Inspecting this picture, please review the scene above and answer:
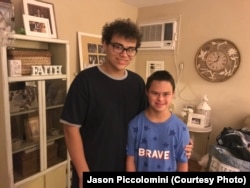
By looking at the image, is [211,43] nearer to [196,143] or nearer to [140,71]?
[140,71]

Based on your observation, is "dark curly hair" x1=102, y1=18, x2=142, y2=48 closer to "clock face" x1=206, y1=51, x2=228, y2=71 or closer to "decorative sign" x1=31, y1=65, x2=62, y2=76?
"decorative sign" x1=31, y1=65, x2=62, y2=76

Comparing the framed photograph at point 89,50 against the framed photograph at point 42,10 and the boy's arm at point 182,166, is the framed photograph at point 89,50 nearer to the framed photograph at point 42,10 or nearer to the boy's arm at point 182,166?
the framed photograph at point 42,10

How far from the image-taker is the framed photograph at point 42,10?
1.91 metres

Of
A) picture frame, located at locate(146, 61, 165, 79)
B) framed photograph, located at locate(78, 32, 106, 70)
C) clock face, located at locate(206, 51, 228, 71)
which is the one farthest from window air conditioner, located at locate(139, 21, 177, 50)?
framed photograph, located at locate(78, 32, 106, 70)

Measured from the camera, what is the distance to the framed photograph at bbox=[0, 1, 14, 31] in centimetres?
162

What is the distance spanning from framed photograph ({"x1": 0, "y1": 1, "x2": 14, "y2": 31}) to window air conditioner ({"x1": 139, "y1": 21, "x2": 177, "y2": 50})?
6.66 ft

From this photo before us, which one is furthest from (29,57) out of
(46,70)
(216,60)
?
(216,60)

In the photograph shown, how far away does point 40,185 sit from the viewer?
1957mm

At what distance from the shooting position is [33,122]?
1.91 metres

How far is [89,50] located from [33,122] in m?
1.16

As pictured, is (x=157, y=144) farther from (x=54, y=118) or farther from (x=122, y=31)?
(x=54, y=118)

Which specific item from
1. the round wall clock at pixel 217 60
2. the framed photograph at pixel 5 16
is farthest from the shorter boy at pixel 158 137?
the round wall clock at pixel 217 60

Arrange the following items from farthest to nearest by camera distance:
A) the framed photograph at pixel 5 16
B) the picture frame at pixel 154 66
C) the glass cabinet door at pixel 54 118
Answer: the picture frame at pixel 154 66
the glass cabinet door at pixel 54 118
the framed photograph at pixel 5 16

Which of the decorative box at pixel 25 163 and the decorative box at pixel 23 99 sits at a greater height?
the decorative box at pixel 23 99
